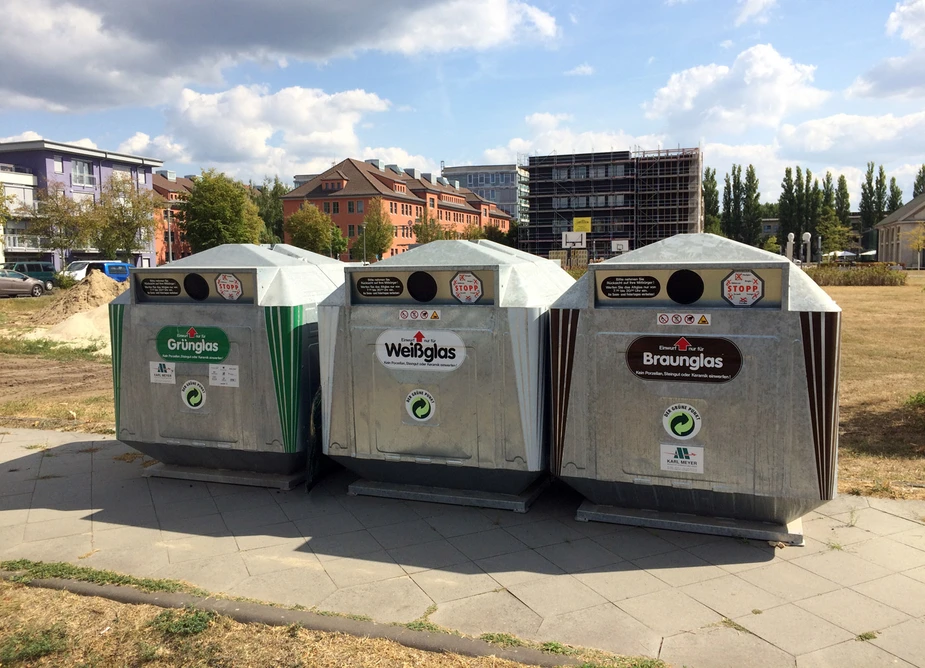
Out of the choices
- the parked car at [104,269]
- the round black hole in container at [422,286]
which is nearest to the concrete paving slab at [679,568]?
the round black hole in container at [422,286]

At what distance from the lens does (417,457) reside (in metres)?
4.93

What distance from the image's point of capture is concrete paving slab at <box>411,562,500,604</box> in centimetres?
369

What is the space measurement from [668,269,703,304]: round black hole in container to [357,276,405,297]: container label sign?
1794mm

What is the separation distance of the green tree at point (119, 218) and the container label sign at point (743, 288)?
4057 centimetres

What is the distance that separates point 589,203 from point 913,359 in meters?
65.6

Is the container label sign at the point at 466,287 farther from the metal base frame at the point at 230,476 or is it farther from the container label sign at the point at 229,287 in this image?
the metal base frame at the point at 230,476

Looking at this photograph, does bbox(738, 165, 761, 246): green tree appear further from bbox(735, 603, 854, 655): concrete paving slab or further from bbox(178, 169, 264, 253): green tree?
bbox(735, 603, 854, 655): concrete paving slab

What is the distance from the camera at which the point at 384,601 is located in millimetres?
3621

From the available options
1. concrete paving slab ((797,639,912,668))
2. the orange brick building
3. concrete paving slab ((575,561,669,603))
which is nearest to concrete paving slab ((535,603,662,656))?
concrete paving slab ((575,561,669,603))

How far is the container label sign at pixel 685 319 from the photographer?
415cm

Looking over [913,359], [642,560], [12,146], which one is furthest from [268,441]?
[12,146]

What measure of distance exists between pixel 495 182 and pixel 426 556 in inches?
4387

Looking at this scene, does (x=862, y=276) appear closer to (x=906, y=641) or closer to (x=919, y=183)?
(x=906, y=641)

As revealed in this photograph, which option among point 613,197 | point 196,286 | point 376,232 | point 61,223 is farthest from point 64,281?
point 613,197
